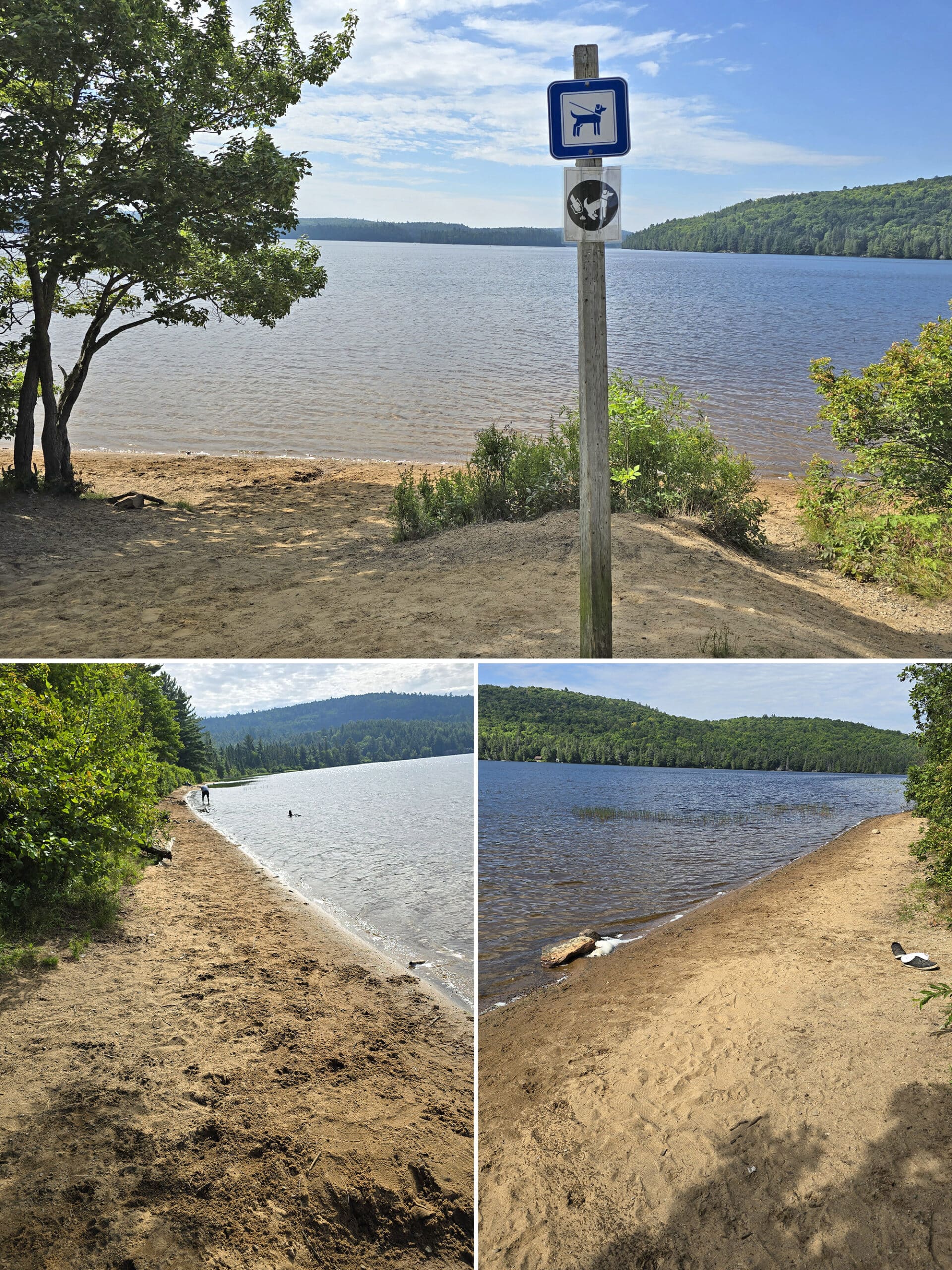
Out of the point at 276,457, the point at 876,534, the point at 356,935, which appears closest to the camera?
the point at 356,935

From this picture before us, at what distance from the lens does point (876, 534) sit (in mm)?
11633

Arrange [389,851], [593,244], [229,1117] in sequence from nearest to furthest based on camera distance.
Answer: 1. [229,1117]
2. [593,244]
3. [389,851]

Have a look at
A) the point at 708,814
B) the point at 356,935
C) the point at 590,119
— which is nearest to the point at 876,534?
the point at 708,814

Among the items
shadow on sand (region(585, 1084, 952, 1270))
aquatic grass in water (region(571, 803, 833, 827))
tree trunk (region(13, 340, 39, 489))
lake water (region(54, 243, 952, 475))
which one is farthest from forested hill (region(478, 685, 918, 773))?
lake water (region(54, 243, 952, 475))

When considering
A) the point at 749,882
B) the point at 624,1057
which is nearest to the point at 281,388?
the point at 749,882

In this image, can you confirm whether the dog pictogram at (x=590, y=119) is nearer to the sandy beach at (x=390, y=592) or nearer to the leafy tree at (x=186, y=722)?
the sandy beach at (x=390, y=592)

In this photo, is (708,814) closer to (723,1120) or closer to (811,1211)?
(723,1120)

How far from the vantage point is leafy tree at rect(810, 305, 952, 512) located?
32.9 feet

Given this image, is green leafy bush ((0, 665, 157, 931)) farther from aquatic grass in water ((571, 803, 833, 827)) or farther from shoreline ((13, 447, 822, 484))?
shoreline ((13, 447, 822, 484))

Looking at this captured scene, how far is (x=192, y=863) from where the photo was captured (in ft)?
38.3

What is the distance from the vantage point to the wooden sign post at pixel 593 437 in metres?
4.96

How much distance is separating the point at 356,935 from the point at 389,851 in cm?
568

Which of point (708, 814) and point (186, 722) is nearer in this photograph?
point (186, 722)

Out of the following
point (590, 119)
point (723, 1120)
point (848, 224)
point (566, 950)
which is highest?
point (848, 224)
